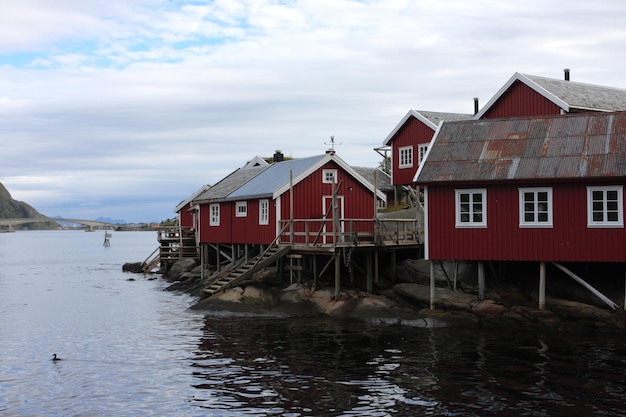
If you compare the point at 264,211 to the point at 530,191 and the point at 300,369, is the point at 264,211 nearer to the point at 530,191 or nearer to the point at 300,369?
the point at 530,191

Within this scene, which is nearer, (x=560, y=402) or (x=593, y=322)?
(x=560, y=402)

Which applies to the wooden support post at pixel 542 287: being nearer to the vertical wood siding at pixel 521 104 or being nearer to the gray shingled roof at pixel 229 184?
the vertical wood siding at pixel 521 104

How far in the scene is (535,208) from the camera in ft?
80.6

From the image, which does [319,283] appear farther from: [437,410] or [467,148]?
[437,410]

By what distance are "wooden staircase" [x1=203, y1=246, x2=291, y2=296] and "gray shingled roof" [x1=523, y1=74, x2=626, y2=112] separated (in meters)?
13.8

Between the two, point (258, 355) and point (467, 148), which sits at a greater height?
point (467, 148)

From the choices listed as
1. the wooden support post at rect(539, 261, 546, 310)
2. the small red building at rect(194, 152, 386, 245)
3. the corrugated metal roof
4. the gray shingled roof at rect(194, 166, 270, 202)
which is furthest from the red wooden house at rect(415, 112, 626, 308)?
the gray shingled roof at rect(194, 166, 270, 202)

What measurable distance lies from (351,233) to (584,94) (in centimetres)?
1326

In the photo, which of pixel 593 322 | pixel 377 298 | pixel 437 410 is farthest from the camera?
pixel 377 298

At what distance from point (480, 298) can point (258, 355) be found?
343 inches

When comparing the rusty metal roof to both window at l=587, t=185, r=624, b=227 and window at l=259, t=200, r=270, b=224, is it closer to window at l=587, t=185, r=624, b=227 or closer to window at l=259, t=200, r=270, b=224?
window at l=587, t=185, r=624, b=227

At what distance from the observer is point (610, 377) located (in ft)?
58.5

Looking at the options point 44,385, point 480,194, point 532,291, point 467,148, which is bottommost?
point 44,385

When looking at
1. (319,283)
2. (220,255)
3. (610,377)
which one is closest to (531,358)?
(610,377)
